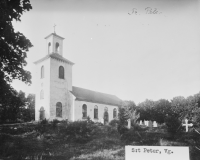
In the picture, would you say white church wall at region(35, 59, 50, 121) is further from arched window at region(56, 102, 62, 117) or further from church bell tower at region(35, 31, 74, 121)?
arched window at region(56, 102, 62, 117)

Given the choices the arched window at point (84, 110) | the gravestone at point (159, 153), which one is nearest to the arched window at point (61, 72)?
the arched window at point (84, 110)

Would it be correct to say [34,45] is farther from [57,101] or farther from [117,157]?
[57,101]

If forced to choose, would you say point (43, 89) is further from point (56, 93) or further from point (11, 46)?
point (11, 46)

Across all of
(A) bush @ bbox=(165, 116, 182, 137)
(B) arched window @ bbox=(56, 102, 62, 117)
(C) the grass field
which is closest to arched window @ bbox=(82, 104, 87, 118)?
(B) arched window @ bbox=(56, 102, 62, 117)

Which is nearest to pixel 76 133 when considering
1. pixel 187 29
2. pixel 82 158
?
pixel 82 158

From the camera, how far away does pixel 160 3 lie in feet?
18.5

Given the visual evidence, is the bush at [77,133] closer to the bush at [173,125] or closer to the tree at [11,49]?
the tree at [11,49]

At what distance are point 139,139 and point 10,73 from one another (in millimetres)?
5334

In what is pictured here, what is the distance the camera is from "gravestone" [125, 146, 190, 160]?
4918 mm

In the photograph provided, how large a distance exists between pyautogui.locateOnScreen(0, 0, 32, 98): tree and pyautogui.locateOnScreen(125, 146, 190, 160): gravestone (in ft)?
15.3

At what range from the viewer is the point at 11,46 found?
621cm

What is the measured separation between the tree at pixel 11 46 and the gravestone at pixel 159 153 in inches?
184

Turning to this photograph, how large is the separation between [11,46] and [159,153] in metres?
5.99

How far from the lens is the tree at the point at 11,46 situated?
5.95 metres
